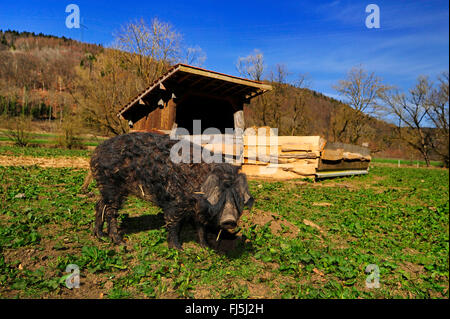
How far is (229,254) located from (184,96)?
9227 mm

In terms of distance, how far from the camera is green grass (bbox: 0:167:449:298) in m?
3.26

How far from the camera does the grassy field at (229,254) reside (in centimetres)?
326

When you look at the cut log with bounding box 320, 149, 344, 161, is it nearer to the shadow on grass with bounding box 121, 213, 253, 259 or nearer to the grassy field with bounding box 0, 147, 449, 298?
the grassy field with bounding box 0, 147, 449, 298

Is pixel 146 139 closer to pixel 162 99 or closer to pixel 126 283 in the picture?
pixel 126 283

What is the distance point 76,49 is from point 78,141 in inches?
5099

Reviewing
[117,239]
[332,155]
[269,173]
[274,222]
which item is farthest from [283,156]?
[117,239]

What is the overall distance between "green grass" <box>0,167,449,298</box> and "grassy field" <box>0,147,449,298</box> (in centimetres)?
2

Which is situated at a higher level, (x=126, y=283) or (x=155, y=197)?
(x=155, y=197)

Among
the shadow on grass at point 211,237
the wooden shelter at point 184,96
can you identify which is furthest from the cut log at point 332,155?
the shadow on grass at point 211,237

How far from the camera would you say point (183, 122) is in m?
16.6
